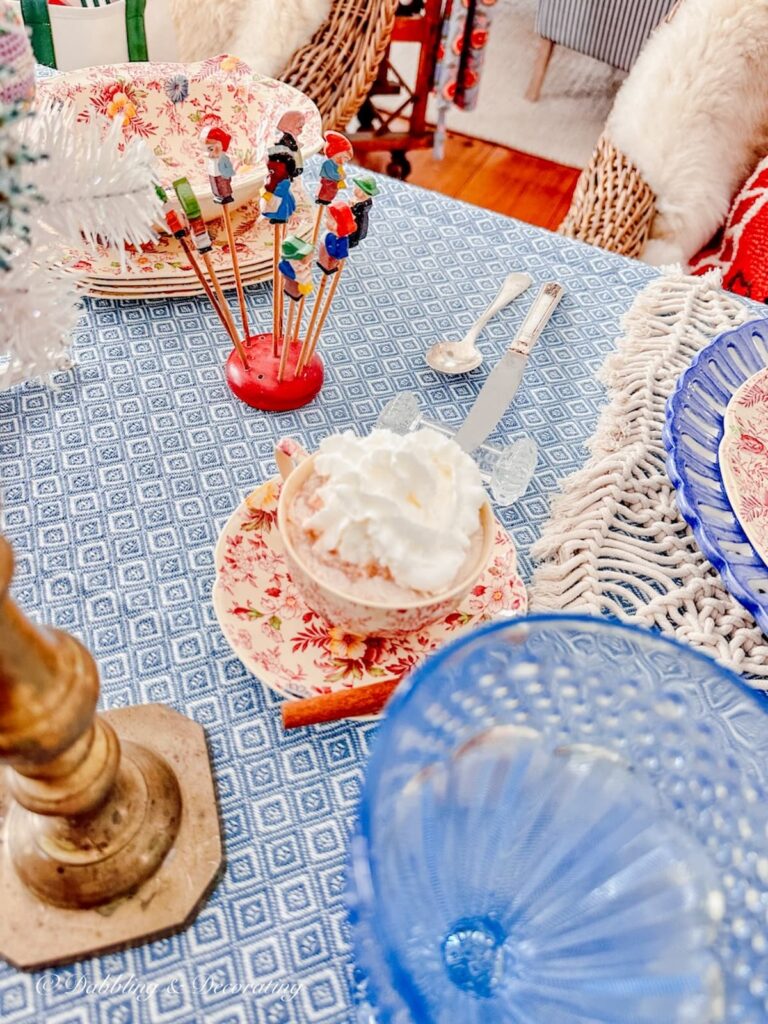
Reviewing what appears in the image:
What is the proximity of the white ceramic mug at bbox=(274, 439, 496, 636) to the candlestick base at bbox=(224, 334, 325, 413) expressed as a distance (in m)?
0.20

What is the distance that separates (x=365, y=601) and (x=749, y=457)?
39 centimetres

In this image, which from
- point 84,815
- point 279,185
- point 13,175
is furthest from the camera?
point 279,185

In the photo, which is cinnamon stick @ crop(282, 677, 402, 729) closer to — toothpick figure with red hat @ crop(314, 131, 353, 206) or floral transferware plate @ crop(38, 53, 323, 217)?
toothpick figure with red hat @ crop(314, 131, 353, 206)

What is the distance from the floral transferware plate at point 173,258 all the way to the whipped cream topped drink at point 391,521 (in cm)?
39

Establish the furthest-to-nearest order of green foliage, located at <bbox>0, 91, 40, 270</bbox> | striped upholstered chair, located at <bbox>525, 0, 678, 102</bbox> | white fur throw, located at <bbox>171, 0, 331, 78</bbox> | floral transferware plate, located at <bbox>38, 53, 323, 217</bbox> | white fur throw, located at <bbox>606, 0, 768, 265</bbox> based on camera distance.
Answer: striped upholstered chair, located at <bbox>525, 0, 678, 102</bbox>, white fur throw, located at <bbox>171, 0, 331, 78</bbox>, white fur throw, located at <bbox>606, 0, 768, 265</bbox>, floral transferware plate, located at <bbox>38, 53, 323, 217</bbox>, green foliage, located at <bbox>0, 91, 40, 270</bbox>

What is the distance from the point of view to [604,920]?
47 cm

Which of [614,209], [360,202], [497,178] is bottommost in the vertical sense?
[497,178]

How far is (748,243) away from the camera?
4.47 feet

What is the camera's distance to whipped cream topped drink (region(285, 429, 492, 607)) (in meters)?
0.53

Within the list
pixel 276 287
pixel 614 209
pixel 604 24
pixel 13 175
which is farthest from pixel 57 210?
pixel 604 24

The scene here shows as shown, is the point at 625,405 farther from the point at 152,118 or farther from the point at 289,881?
the point at 152,118

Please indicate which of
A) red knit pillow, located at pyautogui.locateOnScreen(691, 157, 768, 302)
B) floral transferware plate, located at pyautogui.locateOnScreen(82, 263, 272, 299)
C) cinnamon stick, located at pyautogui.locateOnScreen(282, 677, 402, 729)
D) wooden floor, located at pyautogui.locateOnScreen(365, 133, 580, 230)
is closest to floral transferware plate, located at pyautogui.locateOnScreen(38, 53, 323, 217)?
floral transferware plate, located at pyautogui.locateOnScreen(82, 263, 272, 299)

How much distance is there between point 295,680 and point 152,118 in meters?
0.74

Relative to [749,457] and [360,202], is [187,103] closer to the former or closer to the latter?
[360,202]
